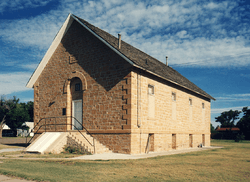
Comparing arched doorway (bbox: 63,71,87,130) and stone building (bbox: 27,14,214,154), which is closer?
stone building (bbox: 27,14,214,154)

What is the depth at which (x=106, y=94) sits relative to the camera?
58.3 feet

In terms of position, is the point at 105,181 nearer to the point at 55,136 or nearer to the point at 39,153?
the point at 39,153

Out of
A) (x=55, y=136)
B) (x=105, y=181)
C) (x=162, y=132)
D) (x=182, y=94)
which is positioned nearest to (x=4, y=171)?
(x=105, y=181)

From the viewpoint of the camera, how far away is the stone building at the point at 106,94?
1684 centimetres

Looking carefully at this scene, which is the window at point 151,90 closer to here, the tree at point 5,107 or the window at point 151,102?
the window at point 151,102

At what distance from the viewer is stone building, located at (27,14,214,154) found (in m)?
16.8

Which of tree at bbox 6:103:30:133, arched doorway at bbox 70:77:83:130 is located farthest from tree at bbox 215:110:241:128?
arched doorway at bbox 70:77:83:130

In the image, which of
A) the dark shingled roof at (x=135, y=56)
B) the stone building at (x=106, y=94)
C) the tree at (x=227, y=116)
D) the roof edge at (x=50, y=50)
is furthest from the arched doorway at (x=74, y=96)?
the tree at (x=227, y=116)

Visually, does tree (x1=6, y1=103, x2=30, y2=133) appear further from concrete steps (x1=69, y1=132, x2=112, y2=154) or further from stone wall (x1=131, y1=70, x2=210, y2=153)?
concrete steps (x1=69, y1=132, x2=112, y2=154)

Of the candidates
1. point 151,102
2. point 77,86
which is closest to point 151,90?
point 151,102

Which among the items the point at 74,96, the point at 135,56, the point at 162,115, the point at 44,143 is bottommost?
the point at 44,143

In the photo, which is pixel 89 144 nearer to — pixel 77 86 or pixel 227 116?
pixel 77 86

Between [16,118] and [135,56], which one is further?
[16,118]

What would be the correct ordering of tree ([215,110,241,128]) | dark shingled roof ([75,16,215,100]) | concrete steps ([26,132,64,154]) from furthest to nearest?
tree ([215,110,241,128])
dark shingled roof ([75,16,215,100])
concrete steps ([26,132,64,154])
